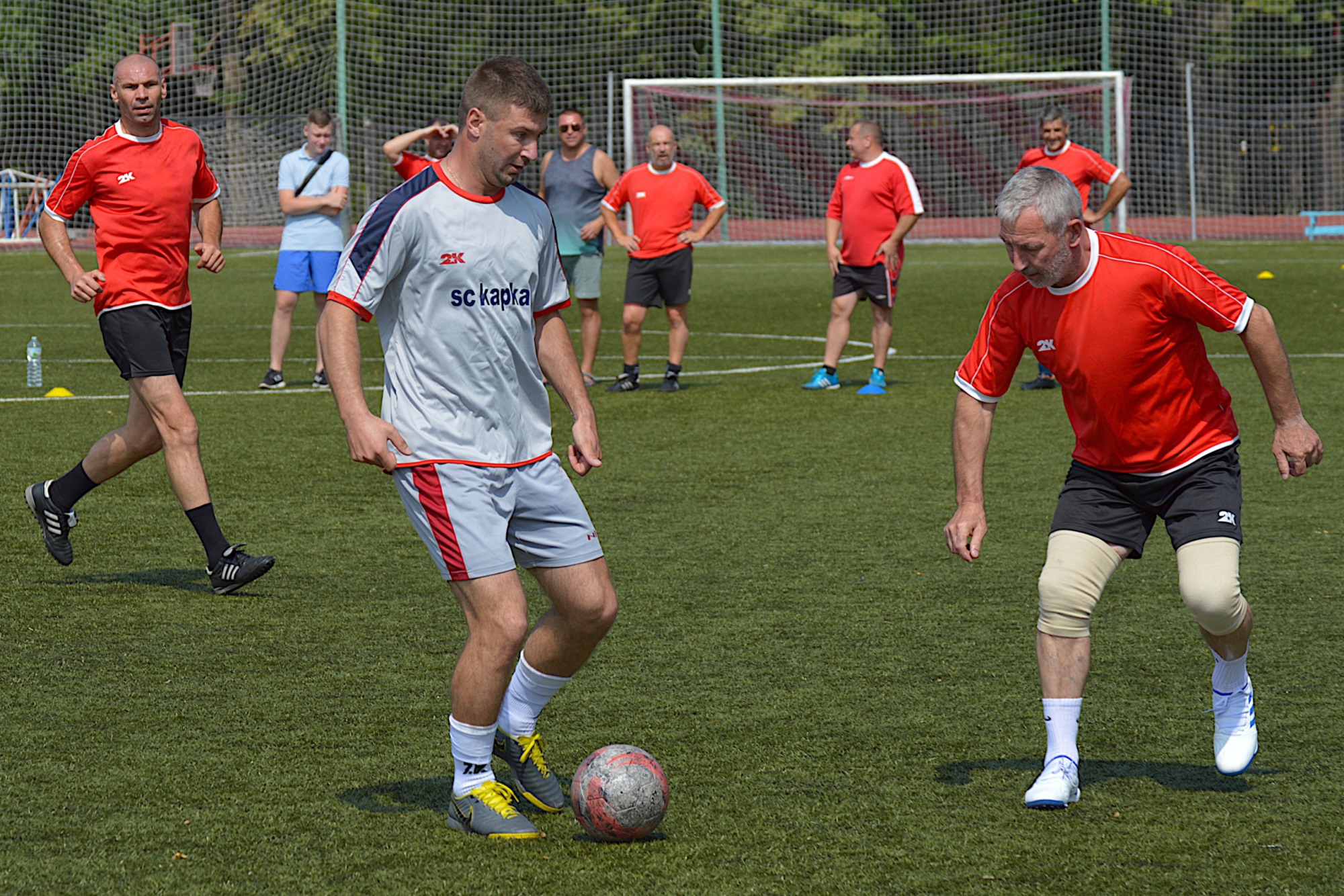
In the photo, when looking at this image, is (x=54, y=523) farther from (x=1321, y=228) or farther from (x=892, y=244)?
(x=1321, y=228)

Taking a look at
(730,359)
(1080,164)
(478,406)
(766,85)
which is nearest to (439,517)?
(478,406)

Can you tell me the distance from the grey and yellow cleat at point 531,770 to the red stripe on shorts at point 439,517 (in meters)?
0.54

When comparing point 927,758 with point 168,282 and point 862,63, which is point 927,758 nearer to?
point 168,282

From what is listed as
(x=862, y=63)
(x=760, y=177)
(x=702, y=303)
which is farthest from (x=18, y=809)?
(x=862, y=63)

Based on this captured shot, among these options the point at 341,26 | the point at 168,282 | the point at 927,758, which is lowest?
the point at 927,758

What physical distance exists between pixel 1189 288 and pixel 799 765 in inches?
66.8

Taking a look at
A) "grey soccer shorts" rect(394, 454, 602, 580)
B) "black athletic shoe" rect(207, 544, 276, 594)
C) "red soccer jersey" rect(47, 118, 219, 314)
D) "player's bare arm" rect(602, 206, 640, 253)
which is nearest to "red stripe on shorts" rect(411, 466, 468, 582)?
"grey soccer shorts" rect(394, 454, 602, 580)

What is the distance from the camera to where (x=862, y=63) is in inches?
1582

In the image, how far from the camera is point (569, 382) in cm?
466

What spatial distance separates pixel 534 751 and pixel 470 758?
268 mm

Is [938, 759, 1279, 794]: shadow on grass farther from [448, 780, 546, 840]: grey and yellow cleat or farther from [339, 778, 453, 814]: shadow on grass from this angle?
[339, 778, 453, 814]: shadow on grass

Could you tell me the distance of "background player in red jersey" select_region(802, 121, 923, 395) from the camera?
535 inches

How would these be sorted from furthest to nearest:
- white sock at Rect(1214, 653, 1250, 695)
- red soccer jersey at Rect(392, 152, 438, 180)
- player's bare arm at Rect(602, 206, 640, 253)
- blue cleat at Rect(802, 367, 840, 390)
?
player's bare arm at Rect(602, 206, 640, 253), blue cleat at Rect(802, 367, 840, 390), red soccer jersey at Rect(392, 152, 438, 180), white sock at Rect(1214, 653, 1250, 695)

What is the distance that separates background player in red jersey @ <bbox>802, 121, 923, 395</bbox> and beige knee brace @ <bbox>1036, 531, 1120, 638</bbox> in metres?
8.81
